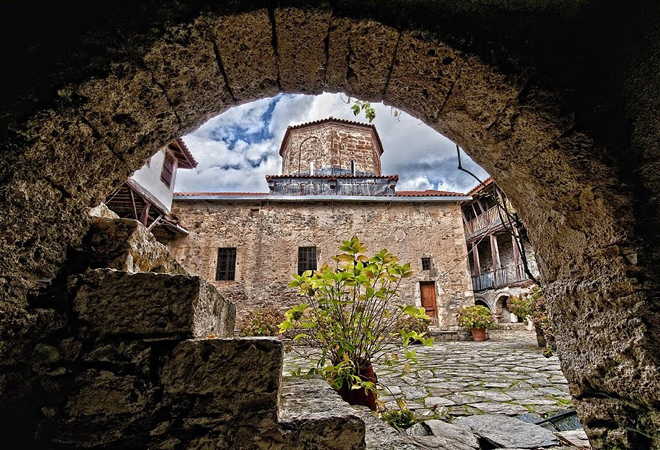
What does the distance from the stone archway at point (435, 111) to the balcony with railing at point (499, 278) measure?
1354cm

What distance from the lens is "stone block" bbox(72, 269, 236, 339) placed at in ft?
3.12

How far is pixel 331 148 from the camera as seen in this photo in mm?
15992

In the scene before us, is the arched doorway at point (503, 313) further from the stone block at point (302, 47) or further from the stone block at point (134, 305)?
the stone block at point (134, 305)

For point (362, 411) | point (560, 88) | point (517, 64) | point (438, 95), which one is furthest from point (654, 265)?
point (362, 411)

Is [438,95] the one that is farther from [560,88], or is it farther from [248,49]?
[248,49]

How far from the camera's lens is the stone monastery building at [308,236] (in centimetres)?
1102

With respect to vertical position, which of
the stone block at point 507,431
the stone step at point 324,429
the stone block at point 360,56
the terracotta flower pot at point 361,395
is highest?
the stone block at point 360,56

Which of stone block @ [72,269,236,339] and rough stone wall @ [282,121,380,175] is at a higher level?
rough stone wall @ [282,121,380,175]

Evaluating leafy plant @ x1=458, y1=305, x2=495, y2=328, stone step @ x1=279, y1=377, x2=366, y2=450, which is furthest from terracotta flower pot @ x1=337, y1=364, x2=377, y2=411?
leafy plant @ x1=458, y1=305, x2=495, y2=328

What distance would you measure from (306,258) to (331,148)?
6845mm

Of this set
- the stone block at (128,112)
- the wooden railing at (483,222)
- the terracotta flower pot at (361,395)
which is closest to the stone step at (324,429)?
the terracotta flower pot at (361,395)

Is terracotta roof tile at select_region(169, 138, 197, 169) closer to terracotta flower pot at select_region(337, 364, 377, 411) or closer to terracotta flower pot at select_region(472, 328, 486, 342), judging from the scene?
terracotta flower pot at select_region(337, 364, 377, 411)

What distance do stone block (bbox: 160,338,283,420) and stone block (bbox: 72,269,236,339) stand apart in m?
0.08

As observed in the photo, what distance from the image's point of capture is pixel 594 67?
119cm
